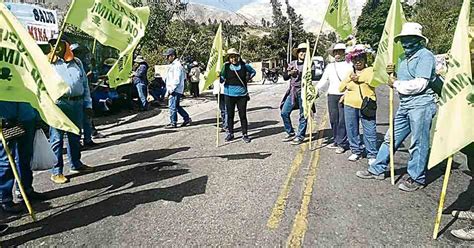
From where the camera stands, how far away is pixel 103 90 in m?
12.6

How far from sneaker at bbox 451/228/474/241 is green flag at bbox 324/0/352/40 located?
414 centimetres

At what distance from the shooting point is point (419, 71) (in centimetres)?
511

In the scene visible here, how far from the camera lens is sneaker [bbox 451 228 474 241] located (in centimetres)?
403

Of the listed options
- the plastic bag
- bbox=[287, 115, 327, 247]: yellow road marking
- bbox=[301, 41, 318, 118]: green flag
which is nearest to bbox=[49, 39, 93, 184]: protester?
the plastic bag

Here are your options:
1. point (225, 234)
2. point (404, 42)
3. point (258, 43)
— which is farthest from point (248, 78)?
point (258, 43)

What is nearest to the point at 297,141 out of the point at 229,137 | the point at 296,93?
the point at 296,93

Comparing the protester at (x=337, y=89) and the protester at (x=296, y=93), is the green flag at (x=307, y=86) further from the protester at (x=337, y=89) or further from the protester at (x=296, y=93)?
the protester at (x=296, y=93)

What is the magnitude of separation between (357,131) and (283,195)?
2.15 metres

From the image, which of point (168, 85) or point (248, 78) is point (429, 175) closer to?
point (248, 78)

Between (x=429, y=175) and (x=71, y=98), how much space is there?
4.91 m

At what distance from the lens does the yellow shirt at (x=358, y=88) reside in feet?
21.6

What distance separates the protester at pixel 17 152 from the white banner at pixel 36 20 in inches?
250

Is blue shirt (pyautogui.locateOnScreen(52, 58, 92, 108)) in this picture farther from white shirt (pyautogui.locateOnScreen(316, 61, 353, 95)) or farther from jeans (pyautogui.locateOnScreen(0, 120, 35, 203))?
white shirt (pyautogui.locateOnScreen(316, 61, 353, 95))

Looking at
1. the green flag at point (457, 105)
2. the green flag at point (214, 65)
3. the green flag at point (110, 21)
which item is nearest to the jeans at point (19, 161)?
the green flag at point (110, 21)
